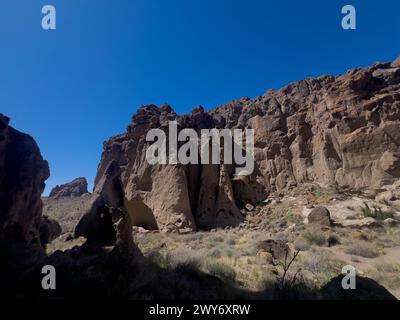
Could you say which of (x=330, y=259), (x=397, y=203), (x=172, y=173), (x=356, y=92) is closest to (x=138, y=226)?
(x=172, y=173)

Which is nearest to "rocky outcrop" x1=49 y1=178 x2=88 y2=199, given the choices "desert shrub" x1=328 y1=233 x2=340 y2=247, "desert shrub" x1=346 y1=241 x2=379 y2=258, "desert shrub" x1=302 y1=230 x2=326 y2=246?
"desert shrub" x1=302 y1=230 x2=326 y2=246

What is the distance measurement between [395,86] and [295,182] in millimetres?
12361

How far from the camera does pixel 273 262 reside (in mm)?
9016

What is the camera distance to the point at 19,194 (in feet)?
22.1

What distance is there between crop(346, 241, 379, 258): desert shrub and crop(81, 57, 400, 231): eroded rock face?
9819mm

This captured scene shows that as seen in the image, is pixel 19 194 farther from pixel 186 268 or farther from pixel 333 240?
pixel 333 240

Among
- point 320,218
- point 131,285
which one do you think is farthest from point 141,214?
point 131,285

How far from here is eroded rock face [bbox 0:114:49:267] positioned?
6060 mm

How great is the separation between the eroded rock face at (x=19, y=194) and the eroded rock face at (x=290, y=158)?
10383 mm

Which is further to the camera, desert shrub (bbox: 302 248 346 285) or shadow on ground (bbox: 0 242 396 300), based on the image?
desert shrub (bbox: 302 248 346 285)

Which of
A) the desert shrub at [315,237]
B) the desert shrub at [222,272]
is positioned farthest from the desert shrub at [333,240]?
the desert shrub at [222,272]

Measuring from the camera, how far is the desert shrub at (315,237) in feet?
37.6

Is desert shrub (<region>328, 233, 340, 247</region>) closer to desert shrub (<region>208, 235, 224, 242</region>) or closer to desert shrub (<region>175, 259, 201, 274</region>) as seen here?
desert shrub (<region>208, 235, 224, 242</region>)

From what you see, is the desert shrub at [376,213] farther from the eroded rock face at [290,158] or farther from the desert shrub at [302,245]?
the desert shrub at [302,245]
